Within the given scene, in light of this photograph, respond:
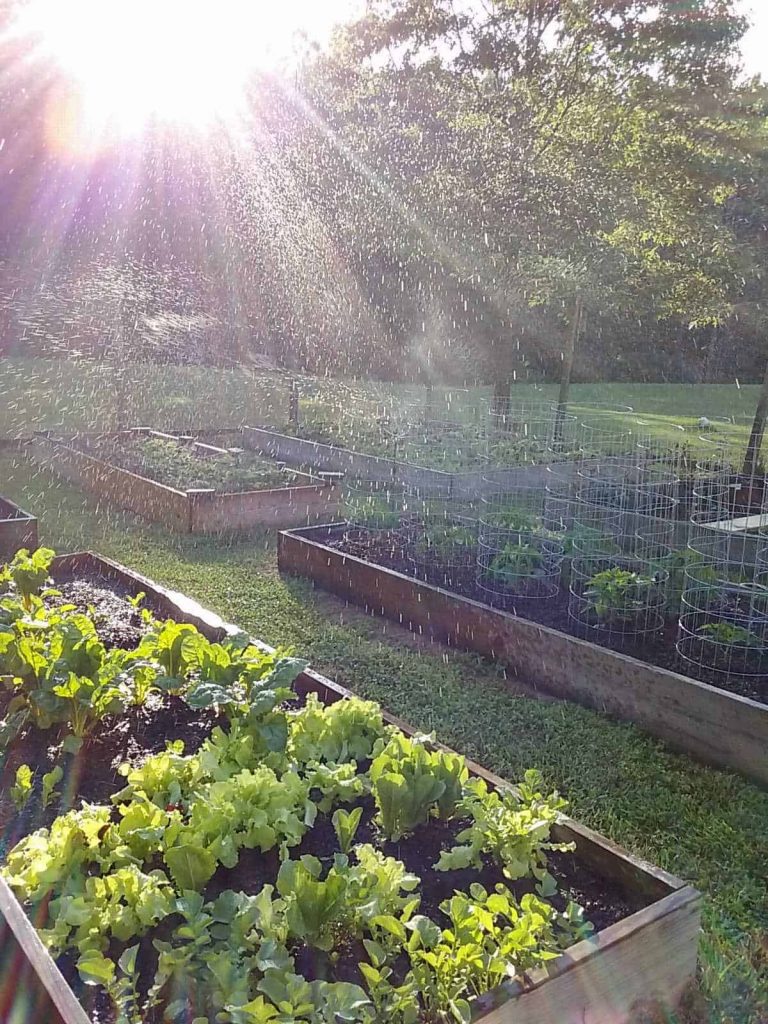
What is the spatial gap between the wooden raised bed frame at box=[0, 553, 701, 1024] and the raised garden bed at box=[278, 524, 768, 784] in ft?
4.30

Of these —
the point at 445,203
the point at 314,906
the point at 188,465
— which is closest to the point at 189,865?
the point at 314,906

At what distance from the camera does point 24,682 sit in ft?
10.4

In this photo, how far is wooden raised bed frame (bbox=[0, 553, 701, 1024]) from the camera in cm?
186

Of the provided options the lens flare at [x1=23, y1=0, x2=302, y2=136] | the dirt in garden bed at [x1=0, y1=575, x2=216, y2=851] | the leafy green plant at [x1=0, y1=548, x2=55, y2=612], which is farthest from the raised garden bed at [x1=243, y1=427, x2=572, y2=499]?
the dirt in garden bed at [x1=0, y1=575, x2=216, y2=851]

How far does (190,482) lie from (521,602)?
12.6 ft

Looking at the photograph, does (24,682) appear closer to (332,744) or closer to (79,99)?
(332,744)

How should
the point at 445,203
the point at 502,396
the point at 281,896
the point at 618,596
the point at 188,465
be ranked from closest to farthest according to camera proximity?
the point at 281,896
the point at 618,596
the point at 188,465
the point at 445,203
the point at 502,396

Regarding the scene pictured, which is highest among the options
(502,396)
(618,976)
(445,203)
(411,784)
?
(445,203)

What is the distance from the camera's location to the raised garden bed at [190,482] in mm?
7078

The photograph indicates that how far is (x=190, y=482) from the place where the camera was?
304 inches

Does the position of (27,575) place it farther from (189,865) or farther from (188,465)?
(188,465)

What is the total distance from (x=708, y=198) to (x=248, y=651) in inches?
380

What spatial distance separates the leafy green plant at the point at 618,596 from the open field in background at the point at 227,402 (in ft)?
17.4

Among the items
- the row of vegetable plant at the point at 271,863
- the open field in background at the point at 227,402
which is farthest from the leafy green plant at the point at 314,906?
the open field in background at the point at 227,402
